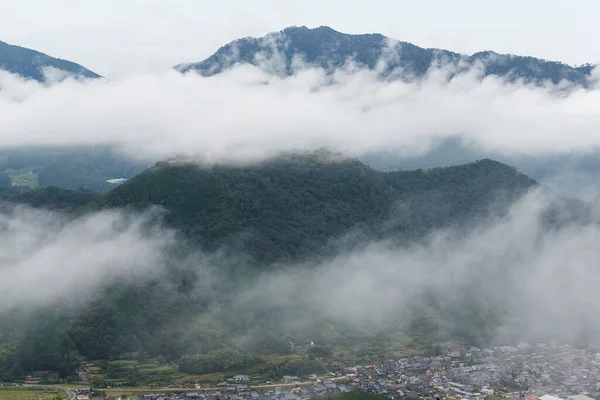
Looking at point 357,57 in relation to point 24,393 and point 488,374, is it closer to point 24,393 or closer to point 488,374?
point 488,374

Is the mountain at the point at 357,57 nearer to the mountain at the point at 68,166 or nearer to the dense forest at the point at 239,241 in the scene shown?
the mountain at the point at 68,166

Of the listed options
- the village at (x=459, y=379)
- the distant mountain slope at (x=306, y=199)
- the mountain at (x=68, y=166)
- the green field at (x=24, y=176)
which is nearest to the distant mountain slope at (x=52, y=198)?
the distant mountain slope at (x=306, y=199)

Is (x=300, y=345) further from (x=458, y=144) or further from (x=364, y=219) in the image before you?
(x=458, y=144)

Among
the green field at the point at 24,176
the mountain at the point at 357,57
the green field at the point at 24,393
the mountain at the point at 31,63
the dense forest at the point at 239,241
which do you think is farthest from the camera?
the mountain at the point at 31,63

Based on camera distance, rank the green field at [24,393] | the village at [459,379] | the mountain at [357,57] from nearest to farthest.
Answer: the green field at [24,393] → the village at [459,379] → the mountain at [357,57]

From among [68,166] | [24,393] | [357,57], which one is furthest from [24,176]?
[24,393]

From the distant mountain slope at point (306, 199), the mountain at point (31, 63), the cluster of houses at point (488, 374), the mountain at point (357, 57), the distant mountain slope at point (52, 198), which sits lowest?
the cluster of houses at point (488, 374)

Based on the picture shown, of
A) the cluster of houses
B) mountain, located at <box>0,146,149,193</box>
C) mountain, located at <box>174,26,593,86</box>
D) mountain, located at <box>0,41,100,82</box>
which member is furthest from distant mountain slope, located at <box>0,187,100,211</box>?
mountain, located at <box>0,41,100,82</box>
